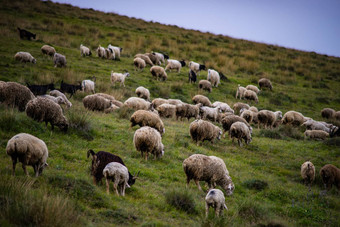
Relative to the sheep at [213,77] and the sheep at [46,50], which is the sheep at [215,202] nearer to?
the sheep at [213,77]

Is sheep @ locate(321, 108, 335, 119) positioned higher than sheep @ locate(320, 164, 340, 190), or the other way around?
sheep @ locate(321, 108, 335, 119)

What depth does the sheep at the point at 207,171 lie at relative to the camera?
27.2 ft

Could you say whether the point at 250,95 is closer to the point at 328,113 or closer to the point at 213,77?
the point at 213,77

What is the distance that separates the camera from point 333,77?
3450 centimetres

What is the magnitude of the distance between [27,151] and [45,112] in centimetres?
348

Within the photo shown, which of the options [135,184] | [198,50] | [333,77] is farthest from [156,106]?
[333,77]

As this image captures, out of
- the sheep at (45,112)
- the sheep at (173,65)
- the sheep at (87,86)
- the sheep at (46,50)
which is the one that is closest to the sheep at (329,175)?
the sheep at (45,112)

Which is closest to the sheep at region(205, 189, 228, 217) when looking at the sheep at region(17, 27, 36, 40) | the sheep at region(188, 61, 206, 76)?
the sheep at region(188, 61, 206, 76)

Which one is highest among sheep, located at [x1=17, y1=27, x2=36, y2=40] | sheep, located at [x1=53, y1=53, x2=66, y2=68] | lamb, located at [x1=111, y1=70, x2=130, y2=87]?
sheep, located at [x1=17, y1=27, x2=36, y2=40]

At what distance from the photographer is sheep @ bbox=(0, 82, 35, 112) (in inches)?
406

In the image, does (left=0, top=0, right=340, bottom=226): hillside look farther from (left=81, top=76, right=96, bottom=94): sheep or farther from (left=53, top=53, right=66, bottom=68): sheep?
(left=81, top=76, right=96, bottom=94): sheep

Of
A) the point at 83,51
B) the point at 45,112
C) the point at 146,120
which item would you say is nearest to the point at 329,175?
the point at 146,120

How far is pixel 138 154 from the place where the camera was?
381 inches

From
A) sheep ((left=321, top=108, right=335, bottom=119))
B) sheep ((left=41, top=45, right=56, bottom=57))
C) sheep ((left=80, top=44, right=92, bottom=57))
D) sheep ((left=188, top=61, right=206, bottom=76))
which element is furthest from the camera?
sheep ((left=188, top=61, right=206, bottom=76))
